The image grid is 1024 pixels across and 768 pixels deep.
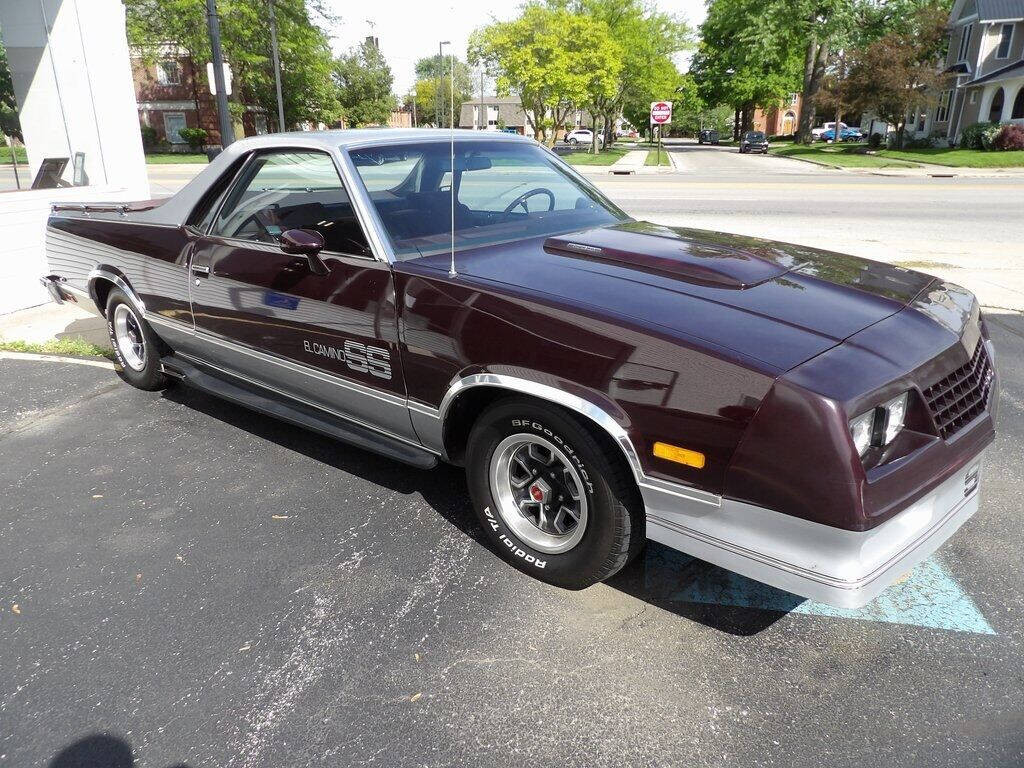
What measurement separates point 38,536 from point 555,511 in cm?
240

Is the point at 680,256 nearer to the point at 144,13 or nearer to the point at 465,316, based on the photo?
the point at 465,316

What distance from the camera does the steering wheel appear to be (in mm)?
3746

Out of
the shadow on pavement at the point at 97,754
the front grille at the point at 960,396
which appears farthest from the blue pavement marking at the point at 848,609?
the shadow on pavement at the point at 97,754

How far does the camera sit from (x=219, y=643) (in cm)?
264

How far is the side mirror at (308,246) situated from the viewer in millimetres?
3178

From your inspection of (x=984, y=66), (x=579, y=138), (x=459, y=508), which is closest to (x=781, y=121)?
(x=579, y=138)

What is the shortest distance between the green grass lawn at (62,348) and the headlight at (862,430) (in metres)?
5.69

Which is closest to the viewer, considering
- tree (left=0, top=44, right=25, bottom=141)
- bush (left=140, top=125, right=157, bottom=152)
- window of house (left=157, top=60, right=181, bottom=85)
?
tree (left=0, top=44, right=25, bottom=141)

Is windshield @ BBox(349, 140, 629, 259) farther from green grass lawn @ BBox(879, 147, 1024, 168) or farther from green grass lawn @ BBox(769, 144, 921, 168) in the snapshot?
green grass lawn @ BBox(879, 147, 1024, 168)

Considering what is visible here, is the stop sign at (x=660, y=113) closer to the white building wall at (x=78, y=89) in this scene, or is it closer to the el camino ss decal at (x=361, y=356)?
the white building wall at (x=78, y=89)

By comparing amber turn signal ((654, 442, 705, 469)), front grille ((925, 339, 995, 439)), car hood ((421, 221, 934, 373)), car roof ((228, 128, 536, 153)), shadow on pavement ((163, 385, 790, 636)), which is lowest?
shadow on pavement ((163, 385, 790, 636))

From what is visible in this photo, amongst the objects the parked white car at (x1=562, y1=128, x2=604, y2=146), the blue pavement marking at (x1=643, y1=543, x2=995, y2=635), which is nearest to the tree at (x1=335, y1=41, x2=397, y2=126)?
the parked white car at (x1=562, y1=128, x2=604, y2=146)

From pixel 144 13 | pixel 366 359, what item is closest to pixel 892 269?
pixel 366 359

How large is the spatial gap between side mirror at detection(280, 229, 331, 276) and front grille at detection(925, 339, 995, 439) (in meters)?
2.40
